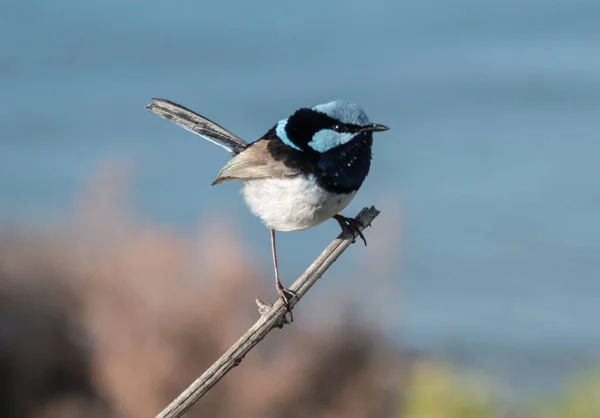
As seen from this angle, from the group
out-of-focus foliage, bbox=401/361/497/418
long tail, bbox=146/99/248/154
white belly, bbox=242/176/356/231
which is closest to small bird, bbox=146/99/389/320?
white belly, bbox=242/176/356/231

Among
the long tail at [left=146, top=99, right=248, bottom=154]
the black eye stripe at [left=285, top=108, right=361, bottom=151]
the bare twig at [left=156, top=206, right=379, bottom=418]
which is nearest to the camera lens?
the bare twig at [left=156, top=206, right=379, bottom=418]

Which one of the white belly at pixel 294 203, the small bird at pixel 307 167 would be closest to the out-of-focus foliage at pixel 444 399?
the small bird at pixel 307 167

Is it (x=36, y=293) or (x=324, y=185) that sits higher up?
(x=324, y=185)

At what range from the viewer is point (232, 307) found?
345 cm

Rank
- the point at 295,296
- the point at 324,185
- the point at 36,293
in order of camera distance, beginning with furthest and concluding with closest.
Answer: the point at 36,293, the point at 324,185, the point at 295,296

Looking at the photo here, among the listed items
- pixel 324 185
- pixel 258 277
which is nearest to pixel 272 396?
pixel 258 277

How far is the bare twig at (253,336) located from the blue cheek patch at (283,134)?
12.6 inches

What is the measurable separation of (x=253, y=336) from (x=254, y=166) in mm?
795

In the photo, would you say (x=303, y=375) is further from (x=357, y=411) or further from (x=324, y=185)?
(x=324, y=185)

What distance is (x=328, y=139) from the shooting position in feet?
8.23

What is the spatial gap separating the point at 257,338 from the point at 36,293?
172 cm

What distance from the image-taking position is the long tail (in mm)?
2945

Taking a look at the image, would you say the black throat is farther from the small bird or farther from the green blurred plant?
the green blurred plant

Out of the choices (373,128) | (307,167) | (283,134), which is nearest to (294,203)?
(307,167)
